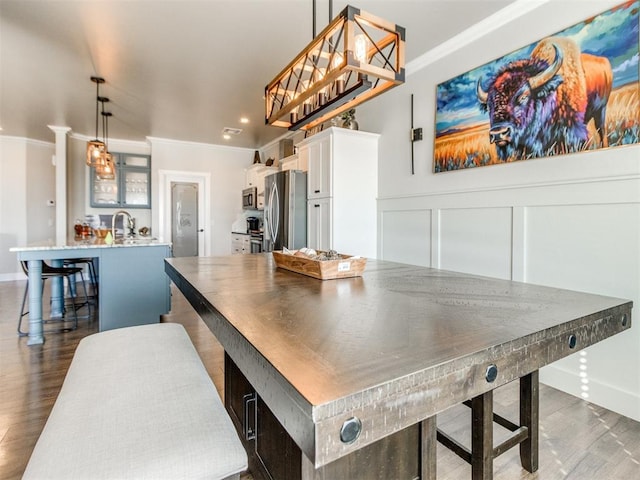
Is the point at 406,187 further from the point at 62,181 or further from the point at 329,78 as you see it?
the point at 62,181

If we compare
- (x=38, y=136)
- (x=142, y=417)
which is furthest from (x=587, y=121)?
(x=38, y=136)

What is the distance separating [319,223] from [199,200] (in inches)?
145

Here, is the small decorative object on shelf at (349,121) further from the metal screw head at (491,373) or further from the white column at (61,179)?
the white column at (61,179)

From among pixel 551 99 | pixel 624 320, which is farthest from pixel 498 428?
pixel 551 99

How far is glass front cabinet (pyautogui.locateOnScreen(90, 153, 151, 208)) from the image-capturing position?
6102 millimetres

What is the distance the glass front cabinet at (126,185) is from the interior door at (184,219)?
55cm

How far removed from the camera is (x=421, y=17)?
253 centimetres

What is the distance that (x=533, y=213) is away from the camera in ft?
7.63

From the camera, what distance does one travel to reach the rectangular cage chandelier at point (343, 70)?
1300mm

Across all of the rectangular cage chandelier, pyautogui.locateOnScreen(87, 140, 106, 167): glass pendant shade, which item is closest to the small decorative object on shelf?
the rectangular cage chandelier

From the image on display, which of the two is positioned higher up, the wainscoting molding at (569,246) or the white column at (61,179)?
the white column at (61,179)

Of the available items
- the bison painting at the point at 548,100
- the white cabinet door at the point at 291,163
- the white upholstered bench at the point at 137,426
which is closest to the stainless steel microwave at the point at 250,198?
the white cabinet door at the point at 291,163

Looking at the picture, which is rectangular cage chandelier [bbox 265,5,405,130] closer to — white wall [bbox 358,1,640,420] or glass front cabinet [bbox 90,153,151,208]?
white wall [bbox 358,1,640,420]

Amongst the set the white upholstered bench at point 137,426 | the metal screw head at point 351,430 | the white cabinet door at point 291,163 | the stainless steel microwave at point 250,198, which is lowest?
the white upholstered bench at point 137,426
